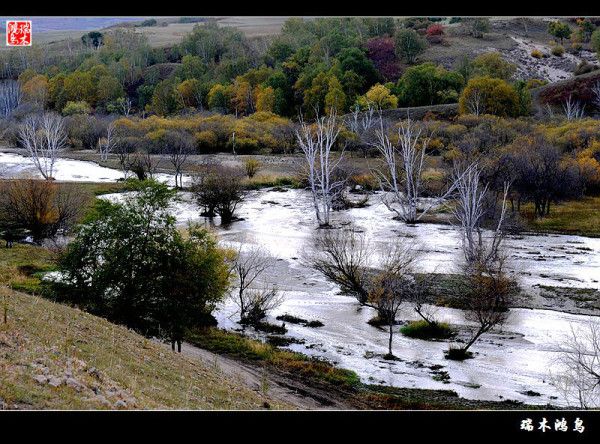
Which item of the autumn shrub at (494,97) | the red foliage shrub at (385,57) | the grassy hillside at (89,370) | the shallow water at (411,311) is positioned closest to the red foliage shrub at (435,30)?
the red foliage shrub at (385,57)

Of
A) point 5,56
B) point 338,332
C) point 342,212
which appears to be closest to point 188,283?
point 338,332

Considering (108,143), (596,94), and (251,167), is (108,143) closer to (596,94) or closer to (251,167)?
(251,167)

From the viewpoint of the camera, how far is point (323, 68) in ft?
250

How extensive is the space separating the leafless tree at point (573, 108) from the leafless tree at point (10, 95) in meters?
43.8

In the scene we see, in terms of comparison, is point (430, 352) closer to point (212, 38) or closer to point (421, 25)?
point (212, 38)

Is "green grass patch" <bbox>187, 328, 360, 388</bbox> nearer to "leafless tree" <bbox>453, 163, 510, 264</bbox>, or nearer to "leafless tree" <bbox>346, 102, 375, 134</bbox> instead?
"leafless tree" <bbox>453, 163, 510, 264</bbox>

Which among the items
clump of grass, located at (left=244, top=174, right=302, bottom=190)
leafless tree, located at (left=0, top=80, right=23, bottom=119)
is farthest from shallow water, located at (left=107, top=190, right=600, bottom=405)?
leafless tree, located at (left=0, top=80, right=23, bottom=119)

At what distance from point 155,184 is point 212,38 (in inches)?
2176

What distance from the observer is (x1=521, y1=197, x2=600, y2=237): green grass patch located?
35000 millimetres

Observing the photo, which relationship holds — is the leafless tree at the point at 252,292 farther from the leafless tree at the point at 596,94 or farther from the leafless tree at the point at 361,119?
the leafless tree at the point at 596,94

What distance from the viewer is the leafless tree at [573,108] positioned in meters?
60.6

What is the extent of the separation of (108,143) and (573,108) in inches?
1719
